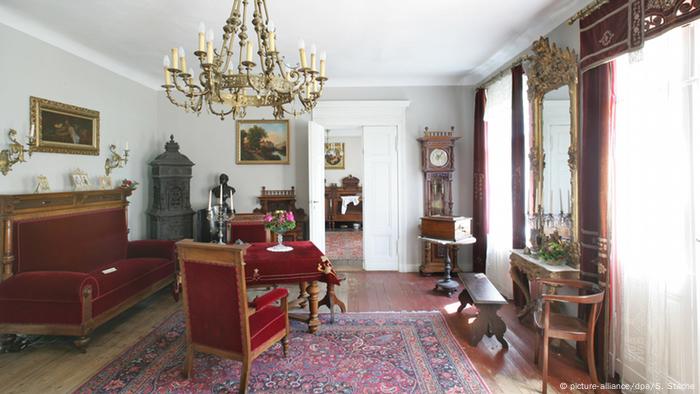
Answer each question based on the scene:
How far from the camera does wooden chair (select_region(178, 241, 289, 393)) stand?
225 cm

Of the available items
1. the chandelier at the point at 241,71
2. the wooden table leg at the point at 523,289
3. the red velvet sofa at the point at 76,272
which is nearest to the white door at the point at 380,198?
the wooden table leg at the point at 523,289

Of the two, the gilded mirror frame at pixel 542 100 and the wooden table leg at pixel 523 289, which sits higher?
the gilded mirror frame at pixel 542 100

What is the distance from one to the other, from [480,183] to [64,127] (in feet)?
17.5

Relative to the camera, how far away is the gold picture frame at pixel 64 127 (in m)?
3.56

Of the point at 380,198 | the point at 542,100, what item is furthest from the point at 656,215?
the point at 380,198

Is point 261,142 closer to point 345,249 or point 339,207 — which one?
point 345,249

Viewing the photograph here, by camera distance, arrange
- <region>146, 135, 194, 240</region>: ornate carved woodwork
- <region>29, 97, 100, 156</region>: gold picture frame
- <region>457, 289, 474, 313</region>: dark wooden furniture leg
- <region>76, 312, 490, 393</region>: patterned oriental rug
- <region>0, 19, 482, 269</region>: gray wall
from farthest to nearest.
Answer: <region>146, 135, 194, 240</region>: ornate carved woodwork
<region>0, 19, 482, 269</region>: gray wall
<region>457, 289, 474, 313</region>: dark wooden furniture leg
<region>29, 97, 100, 156</region>: gold picture frame
<region>76, 312, 490, 393</region>: patterned oriental rug

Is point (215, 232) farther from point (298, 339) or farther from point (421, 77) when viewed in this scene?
point (421, 77)

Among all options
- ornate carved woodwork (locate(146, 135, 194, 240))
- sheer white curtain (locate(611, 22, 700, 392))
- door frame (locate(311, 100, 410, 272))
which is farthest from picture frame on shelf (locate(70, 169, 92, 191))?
sheer white curtain (locate(611, 22, 700, 392))

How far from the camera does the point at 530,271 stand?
3.14m

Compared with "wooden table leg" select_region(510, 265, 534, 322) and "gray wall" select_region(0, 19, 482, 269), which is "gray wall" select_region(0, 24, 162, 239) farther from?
"wooden table leg" select_region(510, 265, 534, 322)

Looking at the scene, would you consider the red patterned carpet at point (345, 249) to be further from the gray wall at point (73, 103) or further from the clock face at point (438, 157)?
the gray wall at point (73, 103)

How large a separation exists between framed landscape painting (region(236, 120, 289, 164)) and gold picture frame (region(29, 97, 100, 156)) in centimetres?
194

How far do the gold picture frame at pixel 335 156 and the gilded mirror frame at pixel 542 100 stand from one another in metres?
6.79
